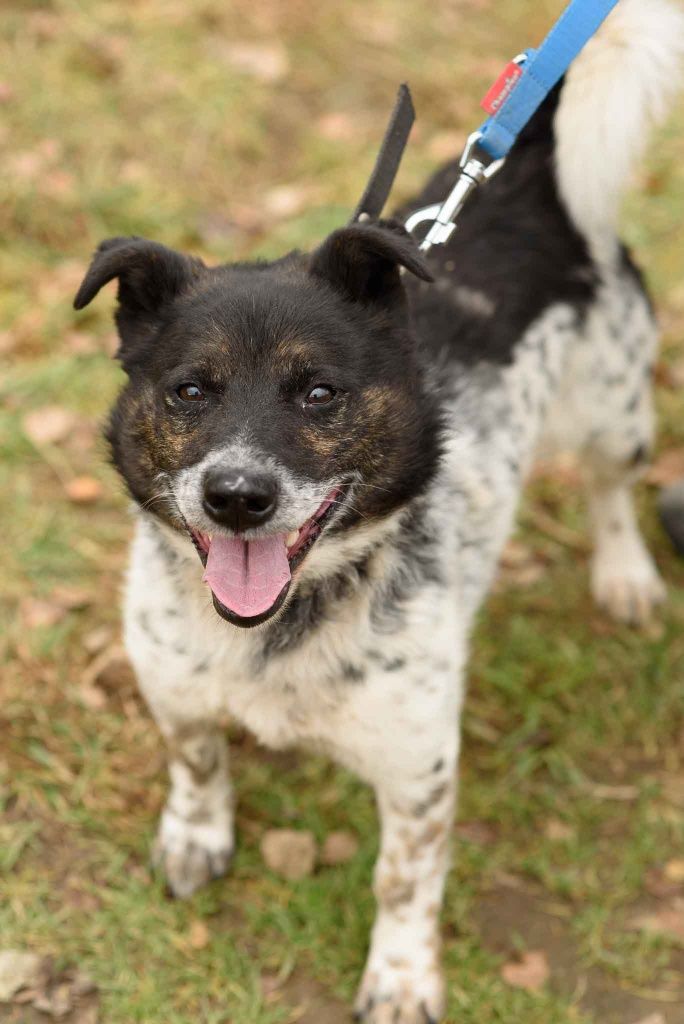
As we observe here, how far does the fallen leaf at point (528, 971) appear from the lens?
10.5ft

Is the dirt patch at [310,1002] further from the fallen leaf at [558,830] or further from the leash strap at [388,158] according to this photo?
the leash strap at [388,158]

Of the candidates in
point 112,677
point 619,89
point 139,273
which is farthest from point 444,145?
point 139,273

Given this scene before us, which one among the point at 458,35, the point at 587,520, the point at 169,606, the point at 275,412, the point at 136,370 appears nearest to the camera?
the point at 275,412

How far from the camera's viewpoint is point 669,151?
6.49 metres

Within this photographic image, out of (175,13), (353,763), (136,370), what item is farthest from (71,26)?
(353,763)

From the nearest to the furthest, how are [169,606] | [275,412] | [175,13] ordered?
[275,412], [169,606], [175,13]

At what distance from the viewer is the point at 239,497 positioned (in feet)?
7.33

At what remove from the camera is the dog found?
2.42m

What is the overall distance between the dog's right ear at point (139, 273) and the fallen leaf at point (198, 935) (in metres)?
1.74

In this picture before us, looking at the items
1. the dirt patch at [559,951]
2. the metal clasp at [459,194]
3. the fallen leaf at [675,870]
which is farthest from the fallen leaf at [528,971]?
the metal clasp at [459,194]

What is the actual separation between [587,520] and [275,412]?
2.59 meters

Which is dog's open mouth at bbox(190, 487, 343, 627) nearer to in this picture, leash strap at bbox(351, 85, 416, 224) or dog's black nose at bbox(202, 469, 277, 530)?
dog's black nose at bbox(202, 469, 277, 530)

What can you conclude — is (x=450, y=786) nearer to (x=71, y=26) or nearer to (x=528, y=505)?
(x=528, y=505)

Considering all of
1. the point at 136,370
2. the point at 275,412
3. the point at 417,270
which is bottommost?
the point at 136,370
